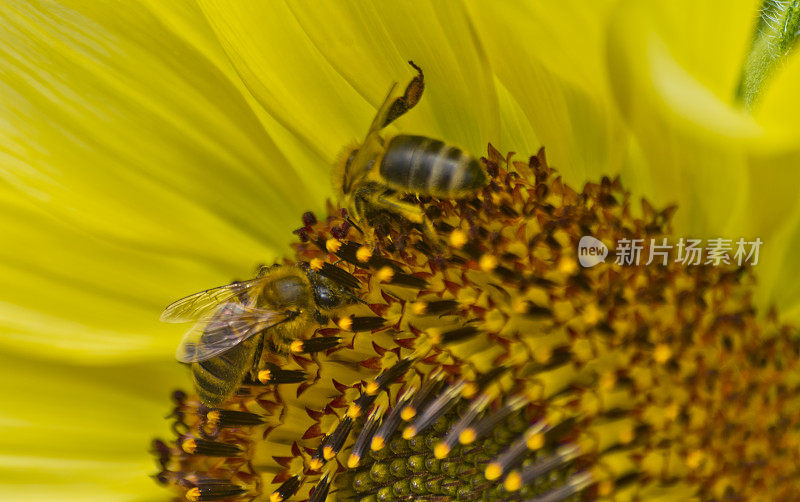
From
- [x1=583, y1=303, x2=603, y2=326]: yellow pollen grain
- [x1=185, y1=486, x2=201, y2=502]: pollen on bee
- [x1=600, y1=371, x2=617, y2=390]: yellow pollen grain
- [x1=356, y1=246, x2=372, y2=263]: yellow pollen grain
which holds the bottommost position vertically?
[x1=185, y1=486, x2=201, y2=502]: pollen on bee

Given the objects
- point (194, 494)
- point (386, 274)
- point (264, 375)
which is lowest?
point (194, 494)

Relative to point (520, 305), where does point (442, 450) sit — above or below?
below

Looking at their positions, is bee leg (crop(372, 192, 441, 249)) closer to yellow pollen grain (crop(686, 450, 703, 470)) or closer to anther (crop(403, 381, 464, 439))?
anther (crop(403, 381, 464, 439))

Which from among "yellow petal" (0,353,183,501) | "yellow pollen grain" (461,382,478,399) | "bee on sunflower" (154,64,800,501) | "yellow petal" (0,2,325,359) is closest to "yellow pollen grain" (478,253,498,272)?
"bee on sunflower" (154,64,800,501)

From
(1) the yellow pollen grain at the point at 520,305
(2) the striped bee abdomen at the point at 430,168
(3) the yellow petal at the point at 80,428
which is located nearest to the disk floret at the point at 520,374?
(1) the yellow pollen grain at the point at 520,305

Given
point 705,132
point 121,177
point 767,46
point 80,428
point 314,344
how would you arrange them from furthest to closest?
point 80,428
point 121,177
point 314,344
point 767,46
point 705,132

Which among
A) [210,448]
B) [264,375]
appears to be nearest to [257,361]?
[264,375]

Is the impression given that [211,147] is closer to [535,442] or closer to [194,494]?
[194,494]

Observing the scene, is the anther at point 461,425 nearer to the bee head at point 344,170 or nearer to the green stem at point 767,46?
the bee head at point 344,170
